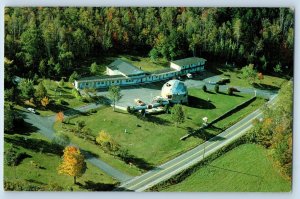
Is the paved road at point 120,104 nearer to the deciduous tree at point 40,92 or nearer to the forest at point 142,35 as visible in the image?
the deciduous tree at point 40,92

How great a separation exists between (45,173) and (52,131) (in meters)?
0.75

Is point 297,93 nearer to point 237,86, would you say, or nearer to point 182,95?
point 237,86

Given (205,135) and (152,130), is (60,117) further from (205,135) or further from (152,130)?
(205,135)

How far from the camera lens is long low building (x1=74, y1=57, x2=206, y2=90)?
373 inches

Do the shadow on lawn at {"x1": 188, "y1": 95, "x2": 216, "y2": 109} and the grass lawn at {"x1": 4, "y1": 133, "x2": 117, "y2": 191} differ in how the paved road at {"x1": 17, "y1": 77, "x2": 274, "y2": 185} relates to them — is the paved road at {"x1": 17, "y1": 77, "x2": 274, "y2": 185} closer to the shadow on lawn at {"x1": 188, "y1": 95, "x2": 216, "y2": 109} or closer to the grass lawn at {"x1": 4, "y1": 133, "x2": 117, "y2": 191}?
the grass lawn at {"x1": 4, "y1": 133, "x2": 117, "y2": 191}

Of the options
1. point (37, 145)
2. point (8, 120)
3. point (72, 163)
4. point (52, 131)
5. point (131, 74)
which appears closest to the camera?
point (72, 163)

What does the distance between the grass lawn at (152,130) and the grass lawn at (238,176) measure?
1.69ft

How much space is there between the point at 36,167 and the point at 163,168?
219 centimetres

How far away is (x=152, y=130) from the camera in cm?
938

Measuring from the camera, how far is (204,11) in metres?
9.29

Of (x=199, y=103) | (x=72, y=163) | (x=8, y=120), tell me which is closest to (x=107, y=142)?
(x=72, y=163)

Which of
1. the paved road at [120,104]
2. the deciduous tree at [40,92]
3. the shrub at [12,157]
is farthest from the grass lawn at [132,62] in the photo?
the shrub at [12,157]

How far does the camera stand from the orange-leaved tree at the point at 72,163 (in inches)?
350

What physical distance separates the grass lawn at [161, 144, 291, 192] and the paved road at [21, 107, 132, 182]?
0.87 meters
